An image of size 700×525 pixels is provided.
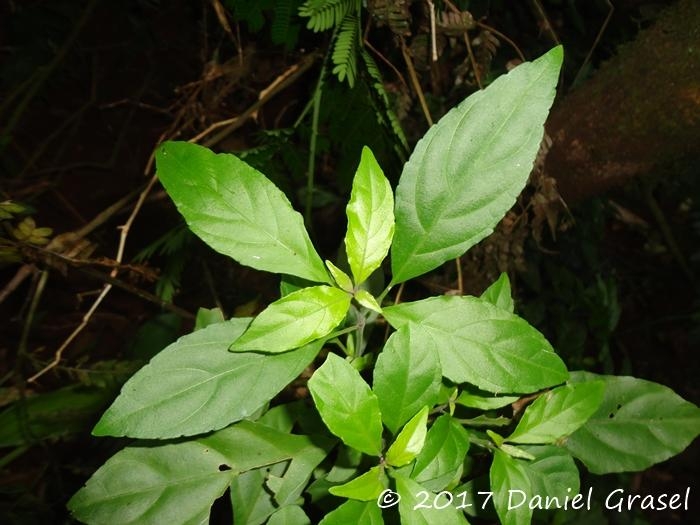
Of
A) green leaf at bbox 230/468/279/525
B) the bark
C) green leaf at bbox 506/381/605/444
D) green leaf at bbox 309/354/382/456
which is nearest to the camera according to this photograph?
green leaf at bbox 309/354/382/456

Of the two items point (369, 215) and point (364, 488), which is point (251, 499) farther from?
point (369, 215)

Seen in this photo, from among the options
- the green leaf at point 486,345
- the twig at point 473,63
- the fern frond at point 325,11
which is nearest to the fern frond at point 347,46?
the fern frond at point 325,11

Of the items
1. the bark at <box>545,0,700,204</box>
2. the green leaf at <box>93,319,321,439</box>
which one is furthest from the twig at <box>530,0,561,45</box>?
the green leaf at <box>93,319,321,439</box>

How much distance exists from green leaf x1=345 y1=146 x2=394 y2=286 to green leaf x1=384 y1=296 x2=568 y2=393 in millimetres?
100

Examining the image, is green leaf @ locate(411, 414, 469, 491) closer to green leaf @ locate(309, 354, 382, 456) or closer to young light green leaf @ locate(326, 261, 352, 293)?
green leaf @ locate(309, 354, 382, 456)

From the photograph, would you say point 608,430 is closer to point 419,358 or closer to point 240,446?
point 419,358

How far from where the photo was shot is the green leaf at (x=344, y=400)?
62 cm

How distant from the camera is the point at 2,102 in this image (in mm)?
1972

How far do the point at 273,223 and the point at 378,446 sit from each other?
0.33 meters

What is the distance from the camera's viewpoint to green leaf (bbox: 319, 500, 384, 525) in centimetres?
65

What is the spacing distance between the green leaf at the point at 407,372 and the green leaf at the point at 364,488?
96 millimetres

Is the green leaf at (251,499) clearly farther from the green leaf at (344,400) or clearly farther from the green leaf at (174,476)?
→ the green leaf at (344,400)

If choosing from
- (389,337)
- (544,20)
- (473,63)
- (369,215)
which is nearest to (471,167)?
(369,215)

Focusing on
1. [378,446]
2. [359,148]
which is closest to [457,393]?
[378,446]
